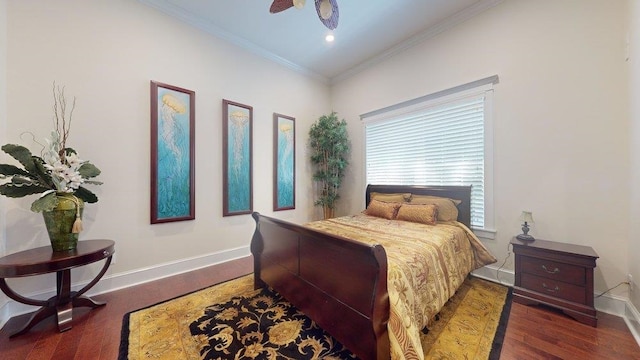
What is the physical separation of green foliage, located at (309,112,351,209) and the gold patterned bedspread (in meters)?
1.45

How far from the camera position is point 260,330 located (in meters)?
1.81

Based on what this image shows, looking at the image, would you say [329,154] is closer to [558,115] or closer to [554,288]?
[558,115]

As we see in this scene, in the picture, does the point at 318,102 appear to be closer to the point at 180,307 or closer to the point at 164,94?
the point at 164,94

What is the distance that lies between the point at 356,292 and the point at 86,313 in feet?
8.30

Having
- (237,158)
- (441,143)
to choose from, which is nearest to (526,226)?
(441,143)

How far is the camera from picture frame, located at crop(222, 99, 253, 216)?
3346 mm

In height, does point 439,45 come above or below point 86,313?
above

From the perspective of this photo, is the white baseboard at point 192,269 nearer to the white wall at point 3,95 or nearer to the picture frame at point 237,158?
the white wall at point 3,95

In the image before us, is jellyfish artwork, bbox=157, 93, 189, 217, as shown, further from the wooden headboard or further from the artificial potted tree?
the wooden headboard

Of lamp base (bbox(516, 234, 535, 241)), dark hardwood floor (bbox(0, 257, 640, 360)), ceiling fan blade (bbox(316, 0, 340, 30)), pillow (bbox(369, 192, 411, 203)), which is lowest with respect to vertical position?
dark hardwood floor (bbox(0, 257, 640, 360))

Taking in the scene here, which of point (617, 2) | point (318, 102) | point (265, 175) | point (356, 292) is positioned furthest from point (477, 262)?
point (318, 102)

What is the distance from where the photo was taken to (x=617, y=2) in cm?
205

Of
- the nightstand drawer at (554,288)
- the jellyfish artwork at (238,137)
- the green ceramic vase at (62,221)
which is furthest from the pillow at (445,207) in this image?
the green ceramic vase at (62,221)

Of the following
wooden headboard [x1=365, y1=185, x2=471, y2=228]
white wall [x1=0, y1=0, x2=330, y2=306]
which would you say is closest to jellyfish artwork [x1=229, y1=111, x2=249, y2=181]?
white wall [x1=0, y1=0, x2=330, y2=306]
